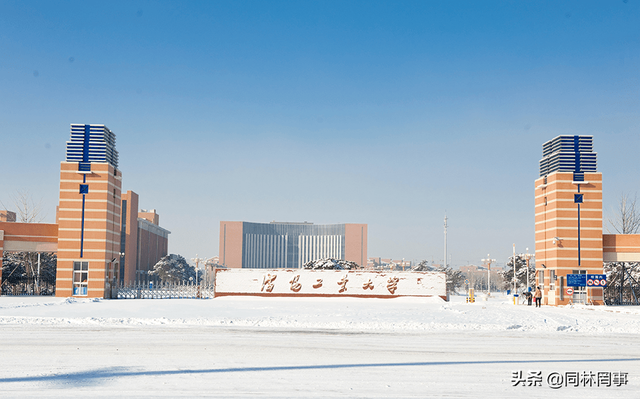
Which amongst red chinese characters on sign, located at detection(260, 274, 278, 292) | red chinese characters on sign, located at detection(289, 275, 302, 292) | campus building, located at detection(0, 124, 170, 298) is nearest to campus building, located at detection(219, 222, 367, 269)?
red chinese characters on sign, located at detection(289, 275, 302, 292)

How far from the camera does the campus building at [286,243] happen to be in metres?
142

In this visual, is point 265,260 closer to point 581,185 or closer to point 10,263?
point 10,263

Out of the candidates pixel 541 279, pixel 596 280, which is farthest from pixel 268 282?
pixel 596 280

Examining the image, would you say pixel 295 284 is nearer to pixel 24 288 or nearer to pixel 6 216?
pixel 24 288

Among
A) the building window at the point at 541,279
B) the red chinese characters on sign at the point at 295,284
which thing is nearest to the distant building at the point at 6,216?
the red chinese characters on sign at the point at 295,284

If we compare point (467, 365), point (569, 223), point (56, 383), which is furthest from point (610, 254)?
point (56, 383)

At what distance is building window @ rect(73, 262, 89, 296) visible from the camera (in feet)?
121

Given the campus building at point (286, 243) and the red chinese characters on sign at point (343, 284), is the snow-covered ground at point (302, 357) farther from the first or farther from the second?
the campus building at point (286, 243)

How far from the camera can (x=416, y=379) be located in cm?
990

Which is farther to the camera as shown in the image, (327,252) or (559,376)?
(327,252)

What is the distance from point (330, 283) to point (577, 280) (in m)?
17.8

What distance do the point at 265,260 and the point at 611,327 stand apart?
134 m

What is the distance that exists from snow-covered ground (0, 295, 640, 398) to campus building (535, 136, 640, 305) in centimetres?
→ 1764

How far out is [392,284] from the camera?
40.0m
